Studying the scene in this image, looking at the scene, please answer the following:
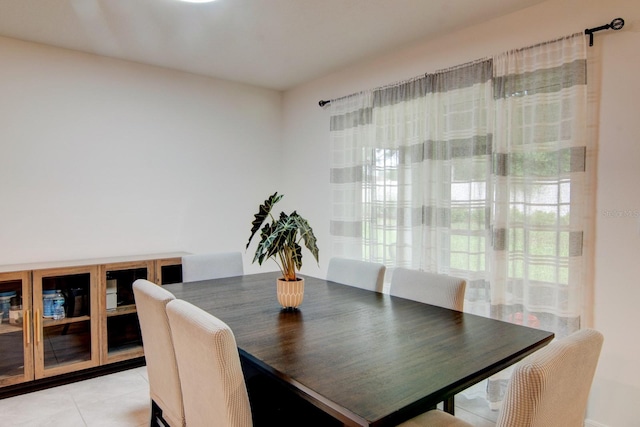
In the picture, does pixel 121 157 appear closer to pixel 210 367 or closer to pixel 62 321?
pixel 62 321

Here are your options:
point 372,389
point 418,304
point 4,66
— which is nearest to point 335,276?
point 418,304

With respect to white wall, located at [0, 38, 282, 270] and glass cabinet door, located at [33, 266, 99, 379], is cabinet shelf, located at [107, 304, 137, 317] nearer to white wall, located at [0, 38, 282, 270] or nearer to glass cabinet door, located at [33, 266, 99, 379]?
glass cabinet door, located at [33, 266, 99, 379]

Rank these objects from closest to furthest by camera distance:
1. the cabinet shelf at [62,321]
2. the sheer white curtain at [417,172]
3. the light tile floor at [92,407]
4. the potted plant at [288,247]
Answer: the potted plant at [288,247] → the light tile floor at [92,407] → the sheer white curtain at [417,172] → the cabinet shelf at [62,321]

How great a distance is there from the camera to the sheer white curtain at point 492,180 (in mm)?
2227

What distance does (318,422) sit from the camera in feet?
5.25

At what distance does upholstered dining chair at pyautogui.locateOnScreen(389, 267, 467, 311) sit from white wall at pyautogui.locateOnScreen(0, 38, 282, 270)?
7.50ft

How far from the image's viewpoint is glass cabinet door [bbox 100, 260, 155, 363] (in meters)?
3.01

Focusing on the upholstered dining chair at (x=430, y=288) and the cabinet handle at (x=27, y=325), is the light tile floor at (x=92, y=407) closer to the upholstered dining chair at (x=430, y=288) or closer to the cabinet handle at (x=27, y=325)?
the cabinet handle at (x=27, y=325)

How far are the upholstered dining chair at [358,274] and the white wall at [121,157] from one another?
1.71 metres

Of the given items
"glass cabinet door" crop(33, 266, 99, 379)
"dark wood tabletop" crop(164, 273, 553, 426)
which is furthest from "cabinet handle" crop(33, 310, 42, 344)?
"dark wood tabletop" crop(164, 273, 553, 426)

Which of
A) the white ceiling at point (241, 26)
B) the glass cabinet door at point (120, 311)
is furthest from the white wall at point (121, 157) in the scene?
the glass cabinet door at point (120, 311)

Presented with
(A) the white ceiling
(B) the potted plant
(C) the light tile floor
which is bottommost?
(C) the light tile floor

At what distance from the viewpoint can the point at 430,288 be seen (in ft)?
7.00

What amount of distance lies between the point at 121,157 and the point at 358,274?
2.33 m
